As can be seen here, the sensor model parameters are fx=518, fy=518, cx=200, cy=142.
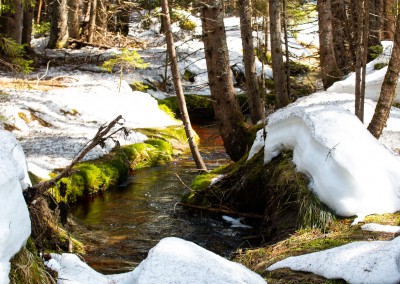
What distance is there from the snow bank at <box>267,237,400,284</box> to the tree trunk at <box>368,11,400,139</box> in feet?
10.9

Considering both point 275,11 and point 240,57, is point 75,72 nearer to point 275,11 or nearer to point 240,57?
point 240,57

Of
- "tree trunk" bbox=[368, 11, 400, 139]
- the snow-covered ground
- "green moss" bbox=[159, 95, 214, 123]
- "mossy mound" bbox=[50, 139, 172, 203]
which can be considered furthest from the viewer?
"green moss" bbox=[159, 95, 214, 123]

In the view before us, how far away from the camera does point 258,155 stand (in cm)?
831

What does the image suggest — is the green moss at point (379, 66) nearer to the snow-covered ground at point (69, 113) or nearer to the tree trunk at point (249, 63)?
the tree trunk at point (249, 63)

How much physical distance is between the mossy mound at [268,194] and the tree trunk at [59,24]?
47.3 ft

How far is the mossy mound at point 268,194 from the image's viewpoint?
6.25 metres

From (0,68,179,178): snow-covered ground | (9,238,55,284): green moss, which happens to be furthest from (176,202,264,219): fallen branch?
(9,238,55,284): green moss

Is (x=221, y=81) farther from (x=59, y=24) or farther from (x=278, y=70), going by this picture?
(x=59, y=24)

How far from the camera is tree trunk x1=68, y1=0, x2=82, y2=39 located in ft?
72.9

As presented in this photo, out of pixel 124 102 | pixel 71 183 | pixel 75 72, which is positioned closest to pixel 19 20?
pixel 75 72

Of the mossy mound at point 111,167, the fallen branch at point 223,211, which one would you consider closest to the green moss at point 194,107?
the mossy mound at point 111,167

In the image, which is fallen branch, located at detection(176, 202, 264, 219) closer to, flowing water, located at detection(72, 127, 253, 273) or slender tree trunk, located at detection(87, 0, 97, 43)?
flowing water, located at detection(72, 127, 253, 273)

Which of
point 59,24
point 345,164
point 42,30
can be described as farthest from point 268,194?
point 42,30

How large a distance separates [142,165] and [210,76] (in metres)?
3.59
